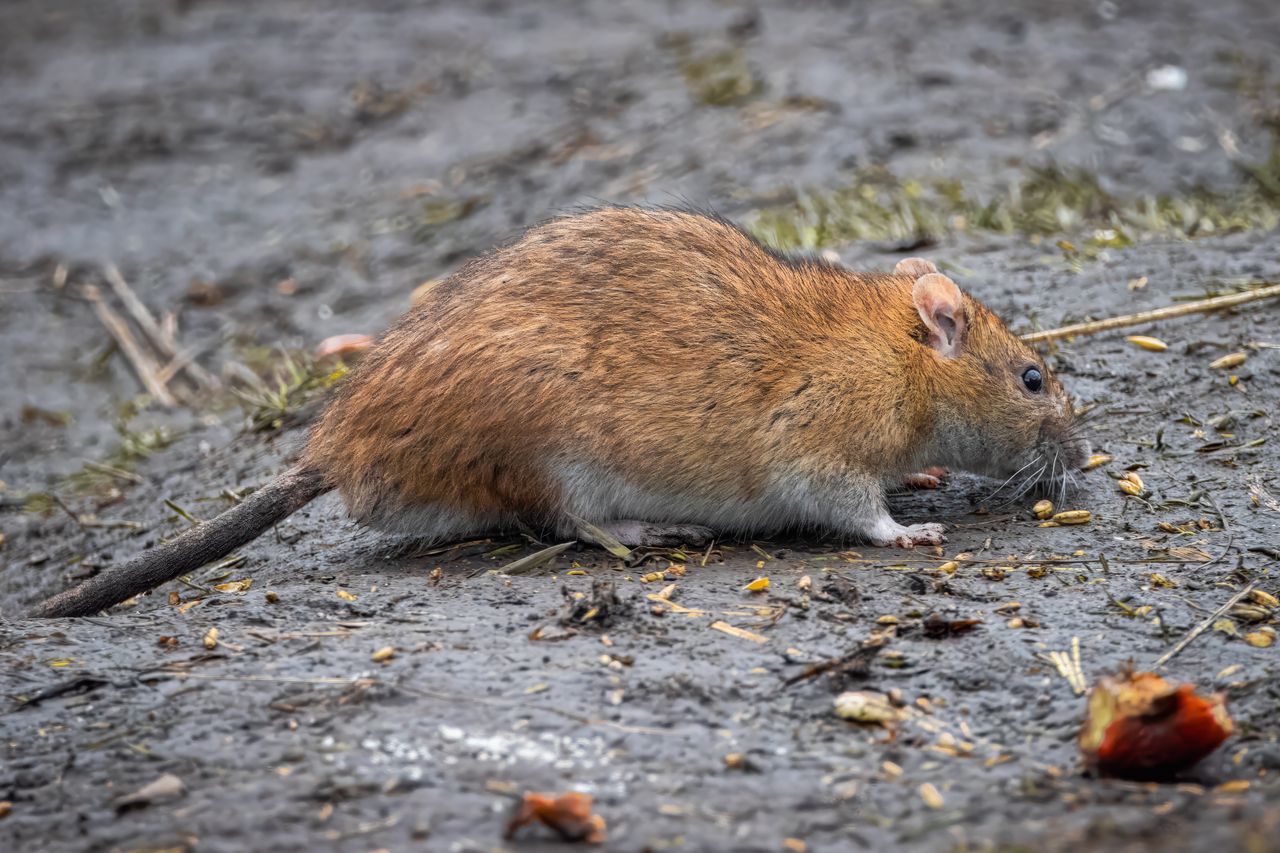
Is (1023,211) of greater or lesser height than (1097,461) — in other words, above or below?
above

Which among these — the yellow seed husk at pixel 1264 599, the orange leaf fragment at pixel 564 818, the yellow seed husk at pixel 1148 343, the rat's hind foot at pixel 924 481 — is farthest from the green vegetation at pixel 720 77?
the orange leaf fragment at pixel 564 818

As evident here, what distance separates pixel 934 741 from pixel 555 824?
1227 mm

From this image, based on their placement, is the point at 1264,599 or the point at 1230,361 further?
the point at 1230,361

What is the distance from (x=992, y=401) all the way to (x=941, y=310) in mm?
496

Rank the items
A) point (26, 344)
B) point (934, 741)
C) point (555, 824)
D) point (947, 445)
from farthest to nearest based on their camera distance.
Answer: point (26, 344)
point (947, 445)
point (934, 741)
point (555, 824)

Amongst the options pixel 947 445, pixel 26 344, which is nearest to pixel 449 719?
pixel 947 445

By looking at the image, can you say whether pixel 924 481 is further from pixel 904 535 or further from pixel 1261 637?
pixel 1261 637

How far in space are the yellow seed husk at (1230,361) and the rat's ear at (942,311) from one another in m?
1.60

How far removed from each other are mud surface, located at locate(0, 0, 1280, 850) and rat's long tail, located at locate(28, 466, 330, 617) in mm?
176

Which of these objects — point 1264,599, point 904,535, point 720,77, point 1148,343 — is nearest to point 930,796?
point 1264,599

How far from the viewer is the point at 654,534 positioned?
5688mm

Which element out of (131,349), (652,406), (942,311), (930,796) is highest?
(942,311)

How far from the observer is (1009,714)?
162 inches

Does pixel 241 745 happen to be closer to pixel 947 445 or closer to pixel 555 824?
pixel 555 824
